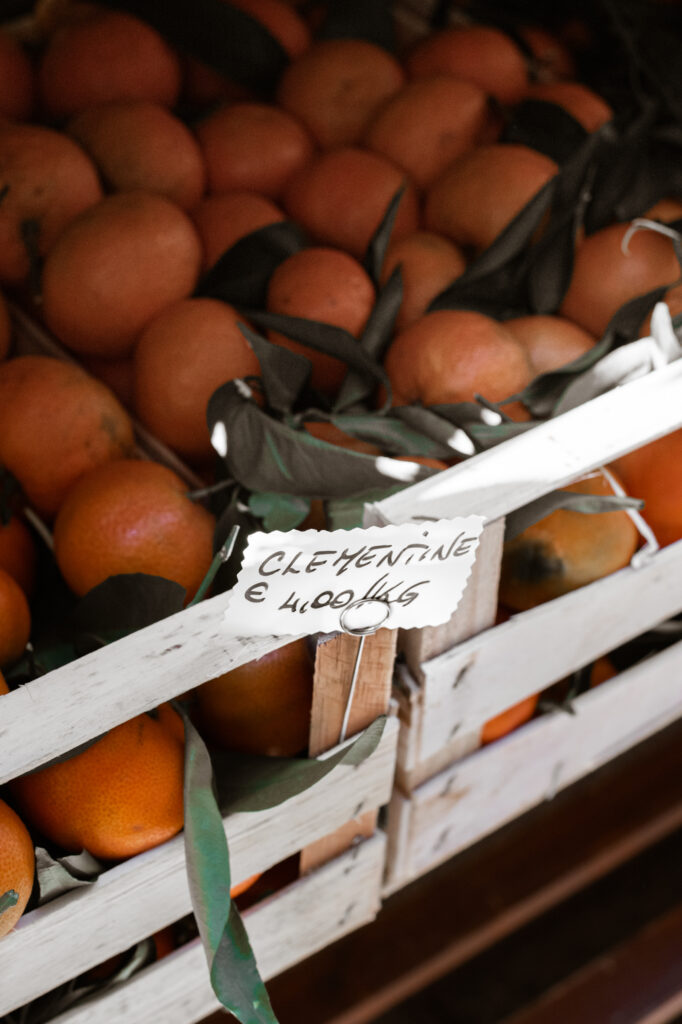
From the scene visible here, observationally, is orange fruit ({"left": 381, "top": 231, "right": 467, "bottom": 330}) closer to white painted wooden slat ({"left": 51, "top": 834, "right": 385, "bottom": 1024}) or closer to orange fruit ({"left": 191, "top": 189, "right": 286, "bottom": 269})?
orange fruit ({"left": 191, "top": 189, "right": 286, "bottom": 269})

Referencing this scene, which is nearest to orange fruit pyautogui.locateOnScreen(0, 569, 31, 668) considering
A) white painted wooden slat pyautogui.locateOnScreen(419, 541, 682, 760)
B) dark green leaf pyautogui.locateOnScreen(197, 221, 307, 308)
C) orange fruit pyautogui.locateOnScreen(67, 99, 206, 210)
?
white painted wooden slat pyautogui.locateOnScreen(419, 541, 682, 760)

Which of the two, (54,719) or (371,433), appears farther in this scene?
(371,433)

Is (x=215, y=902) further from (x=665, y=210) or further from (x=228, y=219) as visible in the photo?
(x=665, y=210)

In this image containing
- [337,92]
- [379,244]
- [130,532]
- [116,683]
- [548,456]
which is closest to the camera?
[116,683]

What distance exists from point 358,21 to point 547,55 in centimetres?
26

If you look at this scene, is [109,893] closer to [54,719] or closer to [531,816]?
[54,719]

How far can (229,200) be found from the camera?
0.99 meters

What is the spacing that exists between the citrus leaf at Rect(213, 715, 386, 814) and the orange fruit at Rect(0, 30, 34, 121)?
83 centimetres

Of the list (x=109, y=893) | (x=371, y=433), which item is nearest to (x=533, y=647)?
(x=371, y=433)

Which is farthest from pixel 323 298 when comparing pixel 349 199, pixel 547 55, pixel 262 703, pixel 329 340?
pixel 547 55

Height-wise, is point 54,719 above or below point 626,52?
below

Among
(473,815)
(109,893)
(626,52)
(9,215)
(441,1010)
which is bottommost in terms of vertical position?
(441,1010)

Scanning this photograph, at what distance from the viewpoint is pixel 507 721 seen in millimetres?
778

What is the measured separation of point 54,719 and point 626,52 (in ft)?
3.83
